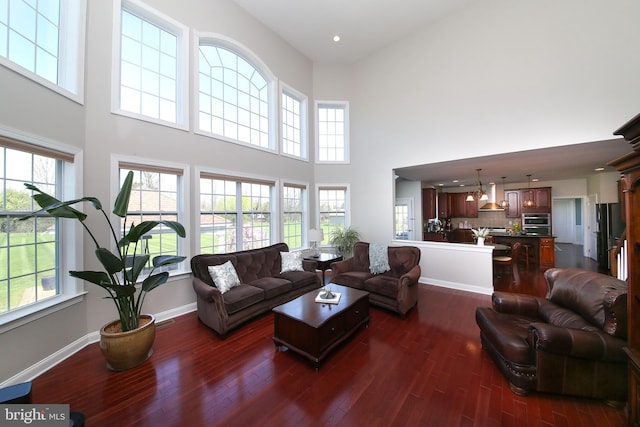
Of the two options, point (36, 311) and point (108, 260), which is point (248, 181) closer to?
point (108, 260)

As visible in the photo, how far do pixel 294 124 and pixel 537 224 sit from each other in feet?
29.0

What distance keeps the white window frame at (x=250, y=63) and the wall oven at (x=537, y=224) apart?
29.2 ft

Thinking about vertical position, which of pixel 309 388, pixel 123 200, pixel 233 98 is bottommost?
pixel 309 388

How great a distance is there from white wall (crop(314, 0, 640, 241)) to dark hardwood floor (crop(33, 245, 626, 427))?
3.36 m

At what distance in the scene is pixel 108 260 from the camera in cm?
214

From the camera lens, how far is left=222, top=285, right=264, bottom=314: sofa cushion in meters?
2.90

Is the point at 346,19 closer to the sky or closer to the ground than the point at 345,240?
closer to the sky

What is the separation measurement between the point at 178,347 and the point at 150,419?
1.00m

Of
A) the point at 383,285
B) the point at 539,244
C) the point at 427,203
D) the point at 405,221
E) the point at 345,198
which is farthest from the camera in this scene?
the point at 427,203

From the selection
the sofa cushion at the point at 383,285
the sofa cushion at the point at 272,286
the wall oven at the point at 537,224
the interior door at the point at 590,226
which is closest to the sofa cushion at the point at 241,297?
the sofa cushion at the point at 272,286

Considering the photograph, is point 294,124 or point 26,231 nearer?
point 26,231

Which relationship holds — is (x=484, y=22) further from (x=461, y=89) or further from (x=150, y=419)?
(x=150, y=419)

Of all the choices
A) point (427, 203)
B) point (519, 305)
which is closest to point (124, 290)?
point (519, 305)

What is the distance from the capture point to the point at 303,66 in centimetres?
577
